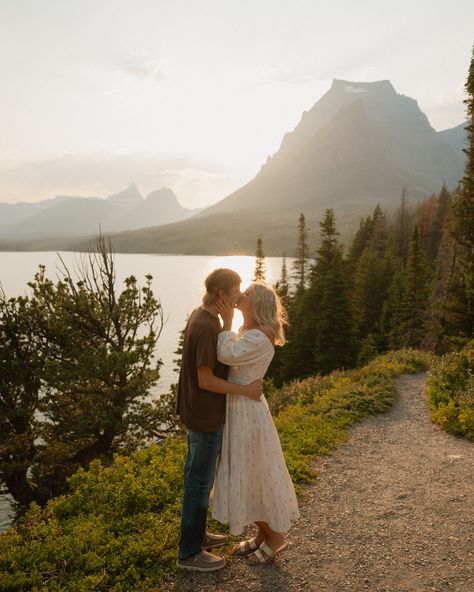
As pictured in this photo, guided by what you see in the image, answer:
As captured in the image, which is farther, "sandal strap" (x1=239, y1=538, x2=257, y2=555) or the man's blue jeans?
"sandal strap" (x1=239, y1=538, x2=257, y2=555)

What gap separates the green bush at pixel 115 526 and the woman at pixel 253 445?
111 centimetres

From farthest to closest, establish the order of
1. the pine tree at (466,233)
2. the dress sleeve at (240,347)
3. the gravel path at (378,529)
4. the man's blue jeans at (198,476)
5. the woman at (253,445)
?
the pine tree at (466,233)
the gravel path at (378,529)
the man's blue jeans at (198,476)
the woman at (253,445)
the dress sleeve at (240,347)

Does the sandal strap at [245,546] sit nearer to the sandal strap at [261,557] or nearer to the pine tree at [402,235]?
the sandal strap at [261,557]

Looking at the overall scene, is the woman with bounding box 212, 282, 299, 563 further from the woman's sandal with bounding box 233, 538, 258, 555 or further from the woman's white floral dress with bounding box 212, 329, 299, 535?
the woman's sandal with bounding box 233, 538, 258, 555

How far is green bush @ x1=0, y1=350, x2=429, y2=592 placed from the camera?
15.8 feet

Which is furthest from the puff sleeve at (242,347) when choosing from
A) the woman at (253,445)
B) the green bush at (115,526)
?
the green bush at (115,526)

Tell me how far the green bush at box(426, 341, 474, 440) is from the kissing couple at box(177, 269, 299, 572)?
7.13m

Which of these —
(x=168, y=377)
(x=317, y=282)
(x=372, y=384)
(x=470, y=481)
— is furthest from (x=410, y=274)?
(x=470, y=481)

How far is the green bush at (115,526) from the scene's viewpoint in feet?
15.8

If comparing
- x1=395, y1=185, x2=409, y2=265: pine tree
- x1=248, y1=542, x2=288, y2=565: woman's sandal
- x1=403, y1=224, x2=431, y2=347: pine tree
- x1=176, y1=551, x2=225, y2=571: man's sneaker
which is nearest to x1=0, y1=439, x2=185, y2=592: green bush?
x1=176, y1=551, x2=225, y2=571: man's sneaker

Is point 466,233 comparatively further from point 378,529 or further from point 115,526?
point 115,526

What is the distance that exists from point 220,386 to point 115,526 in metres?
2.96

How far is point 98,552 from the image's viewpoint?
5.25m

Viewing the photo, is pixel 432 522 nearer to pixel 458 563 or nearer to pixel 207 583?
pixel 458 563
